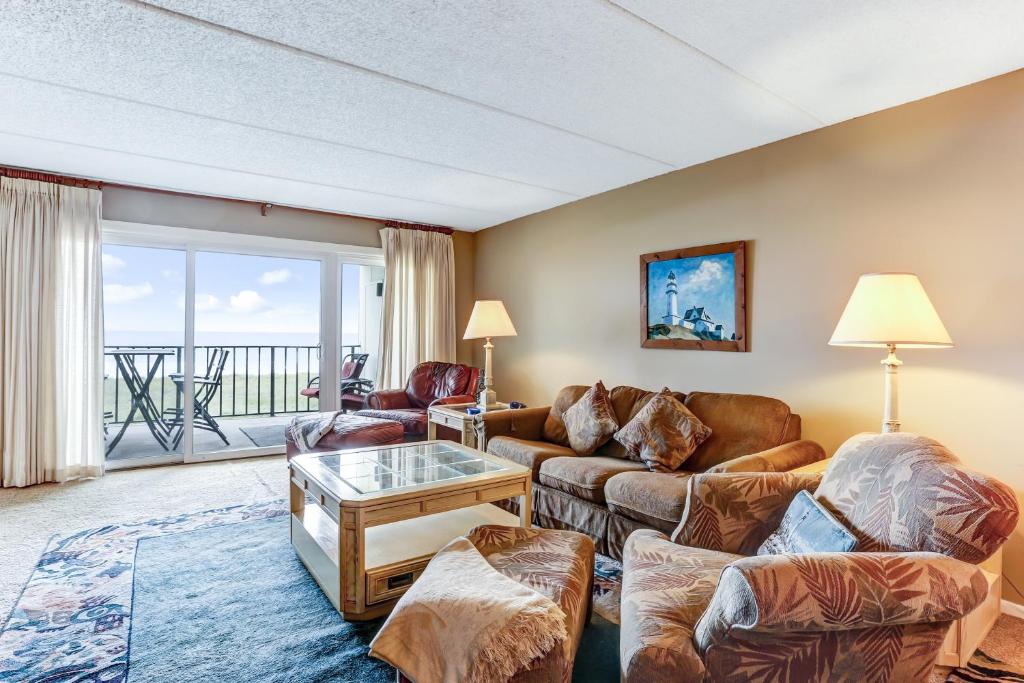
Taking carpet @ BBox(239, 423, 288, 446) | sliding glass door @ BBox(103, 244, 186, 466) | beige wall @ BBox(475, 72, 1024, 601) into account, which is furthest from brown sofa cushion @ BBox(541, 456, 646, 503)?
sliding glass door @ BBox(103, 244, 186, 466)

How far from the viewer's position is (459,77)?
7.98 feet

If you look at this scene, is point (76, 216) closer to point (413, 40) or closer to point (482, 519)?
point (413, 40)

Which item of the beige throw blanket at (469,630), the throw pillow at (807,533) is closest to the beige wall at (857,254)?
the throw pillow at (807,533)

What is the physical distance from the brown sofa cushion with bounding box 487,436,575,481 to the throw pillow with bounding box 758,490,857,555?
1.56 metres

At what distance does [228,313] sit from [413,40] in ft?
12.0

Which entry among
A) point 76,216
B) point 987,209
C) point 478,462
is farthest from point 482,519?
point 76,216

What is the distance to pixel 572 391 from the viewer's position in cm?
385

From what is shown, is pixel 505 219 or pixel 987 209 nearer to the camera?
pixel 987 209

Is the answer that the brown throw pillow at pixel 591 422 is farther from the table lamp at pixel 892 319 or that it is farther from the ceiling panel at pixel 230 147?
the ceiling panel at pixel 230 147

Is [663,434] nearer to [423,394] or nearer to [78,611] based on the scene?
[423,394]

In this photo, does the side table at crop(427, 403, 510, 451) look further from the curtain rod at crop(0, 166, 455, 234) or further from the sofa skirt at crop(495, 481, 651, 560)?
the curtain rod at crop(0, 166, 455, 234)

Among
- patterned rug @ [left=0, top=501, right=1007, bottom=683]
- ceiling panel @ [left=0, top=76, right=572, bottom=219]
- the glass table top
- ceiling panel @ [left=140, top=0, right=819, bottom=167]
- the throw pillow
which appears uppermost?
ceiling panel @ [left=140, top=0, right=819, bottom=167]

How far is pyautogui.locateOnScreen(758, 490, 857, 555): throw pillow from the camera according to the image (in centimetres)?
145

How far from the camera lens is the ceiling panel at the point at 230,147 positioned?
109 inches
